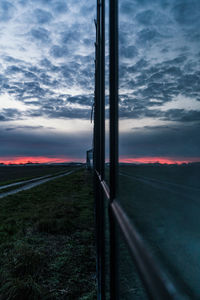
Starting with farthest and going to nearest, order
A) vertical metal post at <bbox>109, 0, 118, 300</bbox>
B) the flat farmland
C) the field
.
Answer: the flat farmland < vertical metal post at <bbox>109, 0, 118, 300</bbox> < the field

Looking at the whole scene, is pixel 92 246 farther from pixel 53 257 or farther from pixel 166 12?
pixel 166 12

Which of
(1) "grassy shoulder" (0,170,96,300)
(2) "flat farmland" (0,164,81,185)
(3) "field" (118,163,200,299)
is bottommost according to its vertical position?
(2) "flat farmland" (0,164,81,185)

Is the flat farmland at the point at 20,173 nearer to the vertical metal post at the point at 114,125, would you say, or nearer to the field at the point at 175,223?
the vertical metal post at the point at 114,125

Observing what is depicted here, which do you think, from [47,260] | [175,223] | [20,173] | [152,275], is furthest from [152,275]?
[20,173]

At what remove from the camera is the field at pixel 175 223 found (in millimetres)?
453

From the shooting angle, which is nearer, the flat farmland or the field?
the field

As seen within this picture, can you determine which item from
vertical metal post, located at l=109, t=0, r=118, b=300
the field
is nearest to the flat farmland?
vertical metal post, located at l=109, t=0, r=118, b=300

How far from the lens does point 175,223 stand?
0.59m

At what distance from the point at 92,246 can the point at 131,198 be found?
11.7 feet

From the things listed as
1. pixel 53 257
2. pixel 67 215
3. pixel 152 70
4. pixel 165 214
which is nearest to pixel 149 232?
pixel 165 214

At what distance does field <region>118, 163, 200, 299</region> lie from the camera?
1.49ft

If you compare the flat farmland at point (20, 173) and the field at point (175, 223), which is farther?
the flat farmland at point (20, 173)

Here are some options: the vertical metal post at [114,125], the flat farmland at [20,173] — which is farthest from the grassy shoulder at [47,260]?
the flat farmland at [20,173]

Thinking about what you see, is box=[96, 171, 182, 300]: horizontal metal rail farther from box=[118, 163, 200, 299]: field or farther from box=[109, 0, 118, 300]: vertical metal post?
box=[109, 0, 118, 300]: vertical metal post
